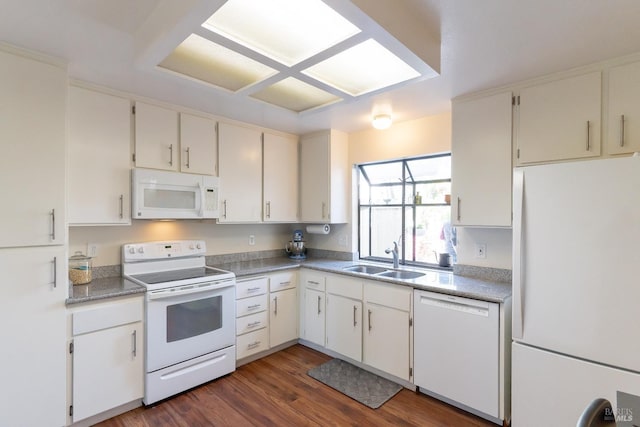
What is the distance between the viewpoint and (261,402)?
2.43m

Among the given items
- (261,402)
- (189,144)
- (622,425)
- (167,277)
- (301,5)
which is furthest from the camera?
(189,144)

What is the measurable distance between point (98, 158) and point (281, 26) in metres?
1.82

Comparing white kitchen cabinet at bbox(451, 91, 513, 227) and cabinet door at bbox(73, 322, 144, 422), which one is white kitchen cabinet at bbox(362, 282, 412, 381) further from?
cabinet door at bbox(73, 322, 144, 422)

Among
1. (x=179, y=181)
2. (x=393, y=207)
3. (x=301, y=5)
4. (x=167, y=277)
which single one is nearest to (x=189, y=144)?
(x=179, y=181)

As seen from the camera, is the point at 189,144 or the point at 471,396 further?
the point at 189,144

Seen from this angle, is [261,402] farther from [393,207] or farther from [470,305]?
[393,207]

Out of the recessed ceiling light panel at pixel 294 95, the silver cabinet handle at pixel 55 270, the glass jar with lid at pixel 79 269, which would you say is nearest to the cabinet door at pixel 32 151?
the silver cabinet handle at pixel 55 270

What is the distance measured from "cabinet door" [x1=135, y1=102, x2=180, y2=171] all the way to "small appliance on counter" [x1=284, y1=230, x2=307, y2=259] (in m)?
1.59

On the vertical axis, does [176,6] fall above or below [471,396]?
above

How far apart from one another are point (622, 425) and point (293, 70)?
1.98 m

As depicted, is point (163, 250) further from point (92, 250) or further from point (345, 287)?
point (345, 287)

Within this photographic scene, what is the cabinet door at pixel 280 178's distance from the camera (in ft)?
11.6

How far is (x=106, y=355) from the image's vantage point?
2.16 metres

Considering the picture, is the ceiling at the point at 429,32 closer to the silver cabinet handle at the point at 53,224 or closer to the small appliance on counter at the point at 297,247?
the silver cabinet handle at the point at 53,224
